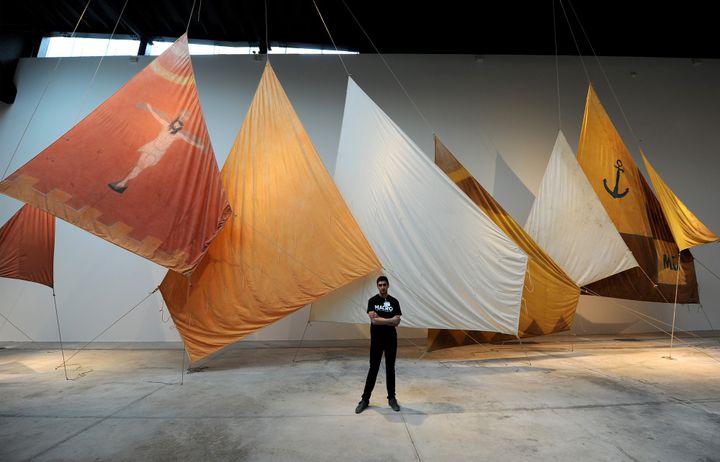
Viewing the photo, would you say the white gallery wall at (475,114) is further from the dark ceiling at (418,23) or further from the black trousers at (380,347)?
the black trousers at (380,347)

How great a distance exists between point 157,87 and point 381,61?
541 centimetres

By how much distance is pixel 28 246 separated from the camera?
565cm

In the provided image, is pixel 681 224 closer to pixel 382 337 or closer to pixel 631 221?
pixel 631 221

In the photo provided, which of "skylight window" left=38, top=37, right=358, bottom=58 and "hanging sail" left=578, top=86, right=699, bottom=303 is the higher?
"skylight window" left=38, top=37, right=358, bottom=58

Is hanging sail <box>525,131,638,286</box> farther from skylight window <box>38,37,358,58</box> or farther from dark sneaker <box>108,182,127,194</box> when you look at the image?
dark sneaker <box>108,182,127,194</box>

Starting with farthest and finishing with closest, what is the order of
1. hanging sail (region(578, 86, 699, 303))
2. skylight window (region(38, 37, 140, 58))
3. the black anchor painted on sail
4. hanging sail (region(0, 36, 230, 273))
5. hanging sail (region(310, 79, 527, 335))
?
skylight window (region(38, 37, 140, 58)) → the black anchor painted on sail → hanging sail (region(578, 86, 699, 303)) → hanging sail (region(310, 79, 527, 335)) → hanging sail (region(0, 36, 230, 273))

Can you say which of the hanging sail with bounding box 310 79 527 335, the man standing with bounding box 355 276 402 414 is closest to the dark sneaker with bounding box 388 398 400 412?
the man standing with bounding box 355 276 402 414

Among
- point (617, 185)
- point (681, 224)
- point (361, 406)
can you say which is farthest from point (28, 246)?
point (681, 224)

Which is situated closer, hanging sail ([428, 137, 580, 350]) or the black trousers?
the black trousers

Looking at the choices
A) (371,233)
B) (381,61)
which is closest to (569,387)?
(371,233)

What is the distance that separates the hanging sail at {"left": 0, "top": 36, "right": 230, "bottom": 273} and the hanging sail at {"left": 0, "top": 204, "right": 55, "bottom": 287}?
241cm

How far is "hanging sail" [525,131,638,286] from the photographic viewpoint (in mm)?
5875

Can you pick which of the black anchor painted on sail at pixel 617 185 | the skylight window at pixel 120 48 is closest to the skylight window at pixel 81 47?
the skylight window at pixel 120 48

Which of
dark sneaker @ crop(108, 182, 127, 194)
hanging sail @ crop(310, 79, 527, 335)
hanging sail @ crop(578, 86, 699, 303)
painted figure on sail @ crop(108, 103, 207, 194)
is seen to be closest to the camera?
dark sneaker @ crop(108, 182, 127, 194)
